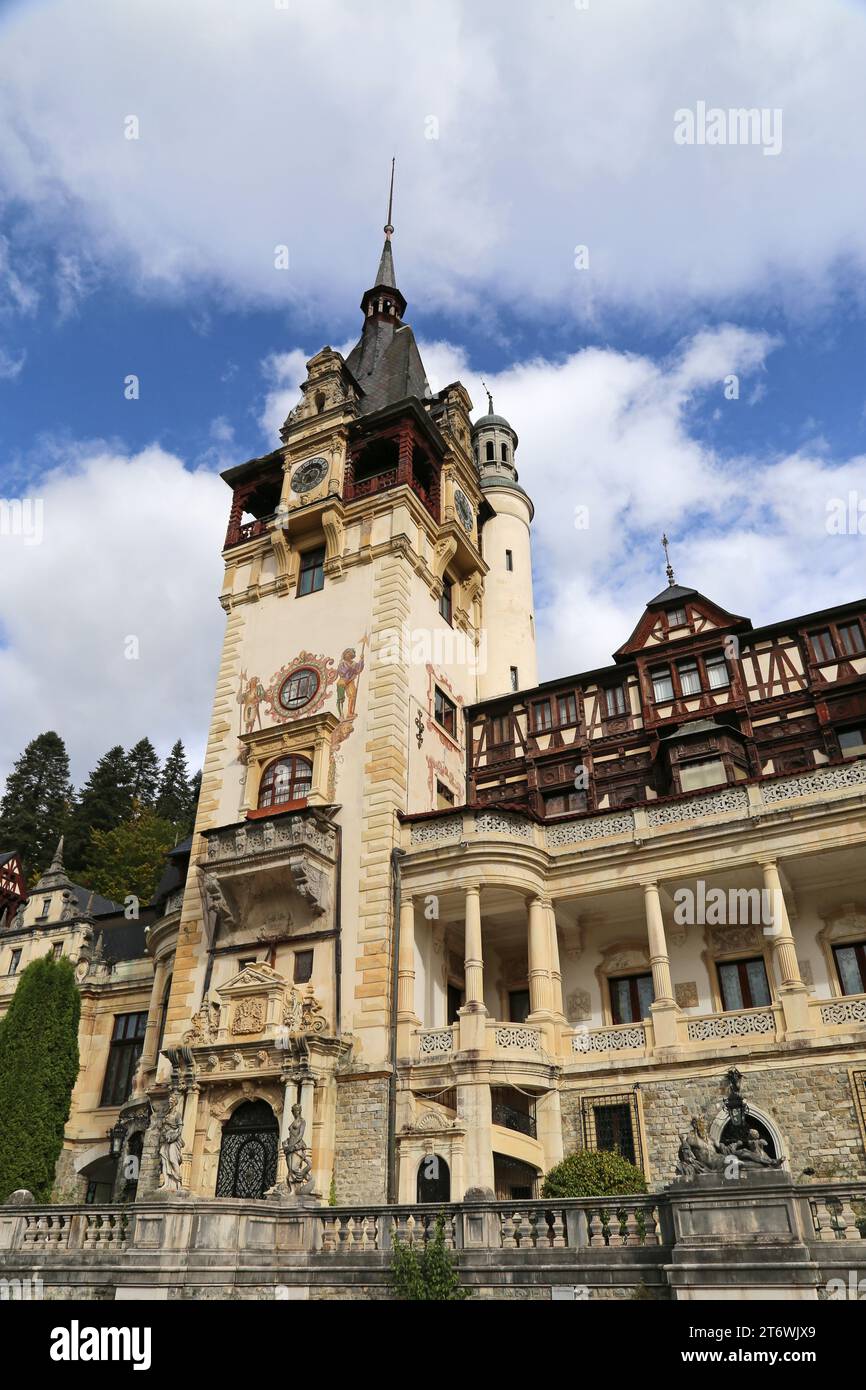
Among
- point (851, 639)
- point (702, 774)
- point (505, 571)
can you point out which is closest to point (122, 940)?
point (505, 571)

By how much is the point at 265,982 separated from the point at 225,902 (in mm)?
3040

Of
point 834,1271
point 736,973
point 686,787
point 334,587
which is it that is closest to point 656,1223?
point 834,1271

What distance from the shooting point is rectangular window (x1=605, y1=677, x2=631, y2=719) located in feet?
103

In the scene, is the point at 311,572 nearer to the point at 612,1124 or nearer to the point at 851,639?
the point at 851,639

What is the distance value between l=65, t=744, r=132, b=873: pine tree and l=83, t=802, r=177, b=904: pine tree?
249 cm

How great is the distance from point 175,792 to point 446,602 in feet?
143

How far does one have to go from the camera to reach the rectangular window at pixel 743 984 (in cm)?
A: 2458

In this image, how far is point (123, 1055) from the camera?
3538cm

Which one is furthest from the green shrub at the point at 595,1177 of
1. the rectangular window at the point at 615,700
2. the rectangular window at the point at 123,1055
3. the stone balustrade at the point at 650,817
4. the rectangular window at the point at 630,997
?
the rectangular window at the point at 123,1055

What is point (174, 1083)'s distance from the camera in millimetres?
24625

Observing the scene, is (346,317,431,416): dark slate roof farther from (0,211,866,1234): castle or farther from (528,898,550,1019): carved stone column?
(528,898,550,1019): carved stone column

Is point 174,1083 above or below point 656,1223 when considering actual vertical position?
above

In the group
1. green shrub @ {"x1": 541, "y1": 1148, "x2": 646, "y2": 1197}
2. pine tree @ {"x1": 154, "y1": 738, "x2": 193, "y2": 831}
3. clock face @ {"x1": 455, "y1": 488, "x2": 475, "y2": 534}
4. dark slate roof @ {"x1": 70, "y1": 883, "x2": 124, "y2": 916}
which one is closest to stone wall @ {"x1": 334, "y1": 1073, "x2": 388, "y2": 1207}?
green shrub @ {"x1": 541, "y1": 1148, "x2": 646, "y2": 1197}

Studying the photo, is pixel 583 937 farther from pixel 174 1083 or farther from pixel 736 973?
pixel 174 1083
